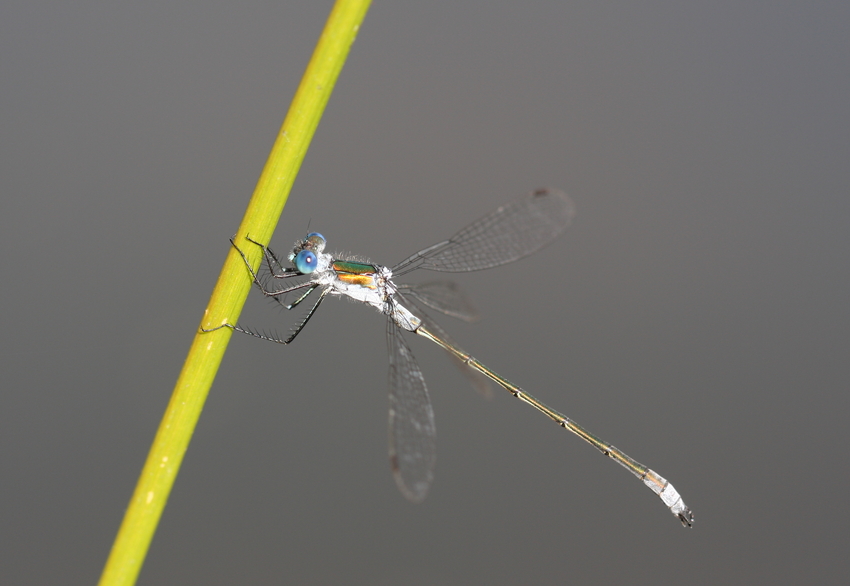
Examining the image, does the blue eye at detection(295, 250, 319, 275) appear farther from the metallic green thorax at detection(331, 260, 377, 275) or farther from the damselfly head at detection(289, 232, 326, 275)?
the metallic green thorax at detection(331, 260, 377, 275)

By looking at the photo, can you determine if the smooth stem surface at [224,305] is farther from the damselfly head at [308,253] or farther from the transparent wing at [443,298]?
the transparent wing at [443,298]

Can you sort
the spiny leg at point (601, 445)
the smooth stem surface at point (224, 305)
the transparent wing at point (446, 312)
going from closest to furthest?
the smooth stem surface at point (224, 305)
the transparent wing at point (446, 312)
the spiny leg at point (601, 445)

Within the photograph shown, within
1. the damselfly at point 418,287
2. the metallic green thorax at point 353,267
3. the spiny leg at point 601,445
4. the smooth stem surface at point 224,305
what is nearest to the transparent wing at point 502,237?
the damselfly at point 418,287

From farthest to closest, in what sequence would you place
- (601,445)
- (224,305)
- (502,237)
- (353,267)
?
(601,445) → (502,237) → (353,267) → (224,305)

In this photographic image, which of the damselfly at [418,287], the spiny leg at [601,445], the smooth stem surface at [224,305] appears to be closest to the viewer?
the smooth stem surface at [224,305]

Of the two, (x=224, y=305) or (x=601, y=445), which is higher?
(x=601, y=445)

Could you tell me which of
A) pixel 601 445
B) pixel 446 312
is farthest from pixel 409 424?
pixel 601 445

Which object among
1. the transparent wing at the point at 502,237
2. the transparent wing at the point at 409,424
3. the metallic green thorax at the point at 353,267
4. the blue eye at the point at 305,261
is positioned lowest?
the transparent wing at the point at 409,424

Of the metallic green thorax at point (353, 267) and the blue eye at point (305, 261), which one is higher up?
the metallic green thorax at point (353, 267)

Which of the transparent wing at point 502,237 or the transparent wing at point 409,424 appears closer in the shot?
the transparent wing at point 409,424

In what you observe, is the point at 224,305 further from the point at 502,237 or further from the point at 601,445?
the point at 601,445
